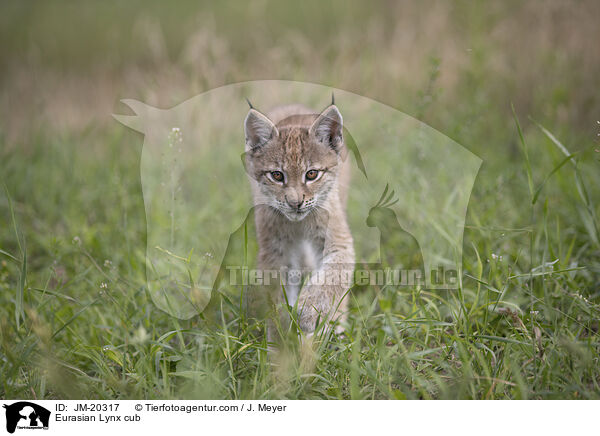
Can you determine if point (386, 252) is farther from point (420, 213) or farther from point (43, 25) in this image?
point (43, 25)

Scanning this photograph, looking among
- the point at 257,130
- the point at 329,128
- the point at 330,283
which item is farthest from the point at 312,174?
the point at 330,283

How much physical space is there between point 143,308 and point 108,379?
57cm

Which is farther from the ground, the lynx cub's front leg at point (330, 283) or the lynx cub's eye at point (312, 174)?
the lynx cub's eye at point (312, 174)

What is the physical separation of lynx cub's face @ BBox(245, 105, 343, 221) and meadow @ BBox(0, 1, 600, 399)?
25.8 inches

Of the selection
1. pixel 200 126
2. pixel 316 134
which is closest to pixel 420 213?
pixel 316 134

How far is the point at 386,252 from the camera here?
137 inches

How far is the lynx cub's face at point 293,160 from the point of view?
2.38 metres

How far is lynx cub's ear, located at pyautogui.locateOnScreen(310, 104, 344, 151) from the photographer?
2281mm

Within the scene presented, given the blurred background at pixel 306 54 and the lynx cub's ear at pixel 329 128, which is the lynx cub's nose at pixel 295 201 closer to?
the lynx cub's ear at pixel 329 128
